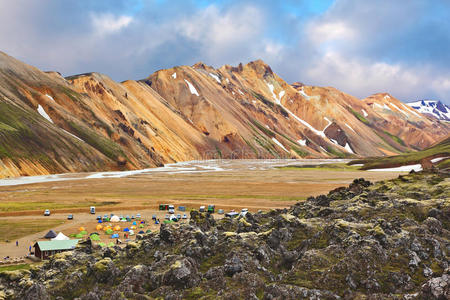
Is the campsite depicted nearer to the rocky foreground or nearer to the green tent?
the green tent

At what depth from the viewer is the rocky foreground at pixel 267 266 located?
1417cm

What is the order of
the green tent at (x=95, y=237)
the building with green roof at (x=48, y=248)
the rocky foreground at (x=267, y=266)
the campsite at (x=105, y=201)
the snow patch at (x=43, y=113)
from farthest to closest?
the snow patch at (x=43, y=113) → the campsite at (x=105, y=201) → the green tent at (x=95, y=237) → the building with green roof at (x=48, y=248) → the rocky foreground at (x=267, y=266)

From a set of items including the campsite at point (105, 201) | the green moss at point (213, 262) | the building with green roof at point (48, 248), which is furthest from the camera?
the campsite at point (105, 201)

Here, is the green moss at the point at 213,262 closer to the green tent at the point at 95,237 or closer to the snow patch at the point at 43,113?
the green tent at the point at 95,237

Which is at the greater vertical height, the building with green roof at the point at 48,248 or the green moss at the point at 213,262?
the green moss at the point at 213,262

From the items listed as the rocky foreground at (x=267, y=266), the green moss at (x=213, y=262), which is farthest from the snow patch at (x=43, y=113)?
the green moss at (x=213, y=262)

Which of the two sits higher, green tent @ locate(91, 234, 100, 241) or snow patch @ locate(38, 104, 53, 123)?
snow patch @ locate(38, 104, 53, 123)

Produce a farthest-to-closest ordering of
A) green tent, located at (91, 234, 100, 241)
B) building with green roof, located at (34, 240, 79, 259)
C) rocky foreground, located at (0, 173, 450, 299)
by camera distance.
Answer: green tent, located at (91, 234, 100, 241) → building with green roof, located at (34, 240, 79, 259) → rocky foreground, located at (0, 173, 450, 299)

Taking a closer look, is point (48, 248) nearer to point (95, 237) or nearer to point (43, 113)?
point (95, 237)

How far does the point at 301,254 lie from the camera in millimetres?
17406

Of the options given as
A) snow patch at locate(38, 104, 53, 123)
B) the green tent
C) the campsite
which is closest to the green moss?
the campsite

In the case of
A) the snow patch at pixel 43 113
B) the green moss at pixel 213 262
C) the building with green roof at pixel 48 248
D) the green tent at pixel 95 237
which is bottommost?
the green tent at pixel 95 237

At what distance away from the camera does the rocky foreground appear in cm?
1417

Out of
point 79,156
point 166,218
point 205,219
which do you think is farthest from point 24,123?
point 205,219
